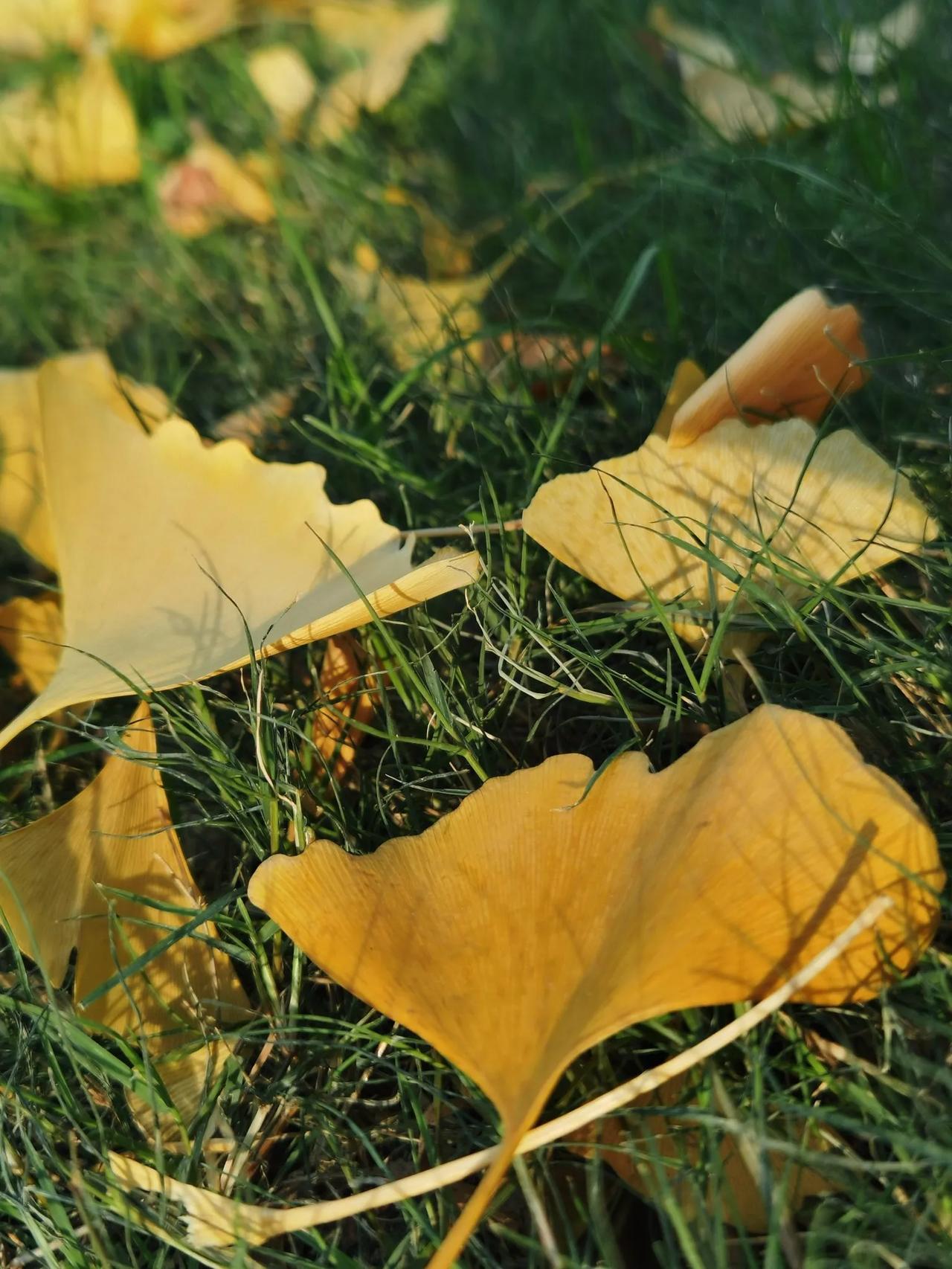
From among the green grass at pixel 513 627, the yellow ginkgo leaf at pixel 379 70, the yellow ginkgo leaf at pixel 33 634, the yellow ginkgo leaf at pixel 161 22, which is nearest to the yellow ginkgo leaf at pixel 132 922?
the green grass at pixel 513 627

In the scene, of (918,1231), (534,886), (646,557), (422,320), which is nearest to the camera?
(918,1231)

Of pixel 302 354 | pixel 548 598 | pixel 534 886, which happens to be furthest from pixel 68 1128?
pixel 302 354

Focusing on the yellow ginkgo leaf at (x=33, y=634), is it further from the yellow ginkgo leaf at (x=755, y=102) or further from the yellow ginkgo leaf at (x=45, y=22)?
the yellow ginkgo leaf at (x=45, y=22)

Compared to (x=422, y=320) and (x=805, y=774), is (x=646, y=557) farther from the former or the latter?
(x=422, y=320)

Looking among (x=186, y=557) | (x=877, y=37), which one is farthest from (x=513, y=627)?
(x=877, y=37)

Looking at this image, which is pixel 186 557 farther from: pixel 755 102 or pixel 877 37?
pixel 877 37

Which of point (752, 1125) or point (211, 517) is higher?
point (211, 517)

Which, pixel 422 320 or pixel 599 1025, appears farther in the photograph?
pixel 422 320
